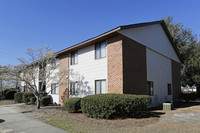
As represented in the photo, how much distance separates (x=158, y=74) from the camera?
1494cm

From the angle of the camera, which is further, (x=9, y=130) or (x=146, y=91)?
(x=146, y=91)

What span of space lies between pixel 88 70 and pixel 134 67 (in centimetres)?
381

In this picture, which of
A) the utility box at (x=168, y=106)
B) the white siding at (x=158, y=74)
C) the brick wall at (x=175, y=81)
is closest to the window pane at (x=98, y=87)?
the white siding at (x=158, y=74)

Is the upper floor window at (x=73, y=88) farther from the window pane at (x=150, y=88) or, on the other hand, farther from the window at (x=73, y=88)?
the window pane at (x=150, y=88)

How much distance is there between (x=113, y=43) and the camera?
→ 11.0m

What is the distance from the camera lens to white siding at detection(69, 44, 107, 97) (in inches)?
462

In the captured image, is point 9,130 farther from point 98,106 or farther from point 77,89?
point 77,89

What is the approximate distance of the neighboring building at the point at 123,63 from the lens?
10.6 meters

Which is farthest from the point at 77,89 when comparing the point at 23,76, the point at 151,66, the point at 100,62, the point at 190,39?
the point at 190,39

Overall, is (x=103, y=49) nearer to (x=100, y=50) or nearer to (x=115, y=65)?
(x=100, y=50)

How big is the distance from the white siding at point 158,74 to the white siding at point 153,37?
25.9 inches

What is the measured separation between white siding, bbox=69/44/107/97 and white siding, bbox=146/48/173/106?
445 centimetres

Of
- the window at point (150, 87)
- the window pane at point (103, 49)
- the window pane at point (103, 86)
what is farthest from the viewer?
the window at point (150, 87)

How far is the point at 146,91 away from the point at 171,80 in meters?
6.69
